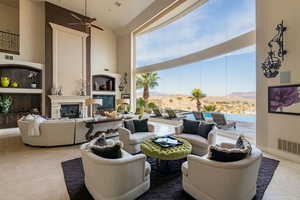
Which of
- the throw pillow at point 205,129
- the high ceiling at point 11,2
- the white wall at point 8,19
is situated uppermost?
the high ceiling at point 11,2

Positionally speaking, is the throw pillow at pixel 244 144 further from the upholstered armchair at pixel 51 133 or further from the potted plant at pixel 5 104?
the potted plant at pixel 5 104

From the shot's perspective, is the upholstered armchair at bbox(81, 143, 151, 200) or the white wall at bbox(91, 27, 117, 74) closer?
the upholstered armchair at bbox(81, 143, 151, 200)

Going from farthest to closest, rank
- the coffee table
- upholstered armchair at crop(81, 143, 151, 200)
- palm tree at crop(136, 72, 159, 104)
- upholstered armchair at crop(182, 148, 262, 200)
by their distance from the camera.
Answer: palm tree at crop(136, 72, 159, 104)
the coffee table
upholstered armchair at crop(81, 143, 151, 200)
upholstered armchair at crop(182, 148, 262, 200)

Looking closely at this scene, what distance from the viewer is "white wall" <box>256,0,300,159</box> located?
3783 mm

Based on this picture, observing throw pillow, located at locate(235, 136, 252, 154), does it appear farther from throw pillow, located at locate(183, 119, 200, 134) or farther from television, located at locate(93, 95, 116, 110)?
television, located at locate(93, 95, 116, 110)

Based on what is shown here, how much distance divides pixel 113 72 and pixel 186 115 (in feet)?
18.8

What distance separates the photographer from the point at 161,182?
2705 mm

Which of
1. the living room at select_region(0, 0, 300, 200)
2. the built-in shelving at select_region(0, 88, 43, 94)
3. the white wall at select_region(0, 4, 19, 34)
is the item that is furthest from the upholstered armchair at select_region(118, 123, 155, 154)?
the white wall at select_region(0, 4, 19, 34)

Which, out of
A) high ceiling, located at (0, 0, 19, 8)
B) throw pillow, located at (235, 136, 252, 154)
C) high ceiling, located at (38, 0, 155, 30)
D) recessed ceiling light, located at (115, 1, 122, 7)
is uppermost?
high ceiling, located at (38, 0, 155, 30)

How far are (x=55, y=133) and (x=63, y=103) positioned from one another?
4171 millimetres

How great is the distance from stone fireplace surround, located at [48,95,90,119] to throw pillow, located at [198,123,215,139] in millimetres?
6902

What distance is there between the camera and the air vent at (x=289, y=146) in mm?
3713

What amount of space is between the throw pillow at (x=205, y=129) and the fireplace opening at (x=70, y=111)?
23.0 ft

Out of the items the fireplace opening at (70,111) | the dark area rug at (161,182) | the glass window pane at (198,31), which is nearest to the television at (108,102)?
the fireplace opening at (70,111)
